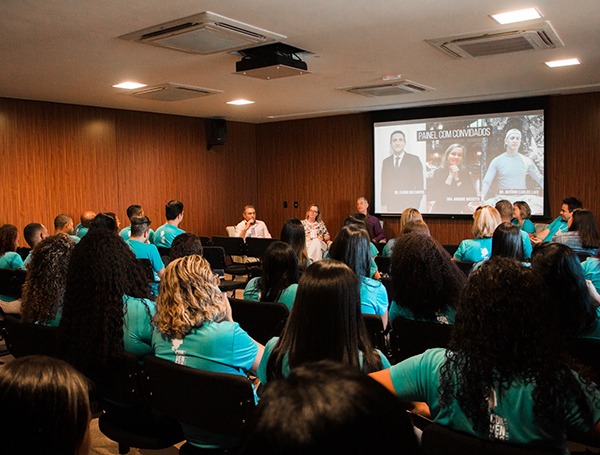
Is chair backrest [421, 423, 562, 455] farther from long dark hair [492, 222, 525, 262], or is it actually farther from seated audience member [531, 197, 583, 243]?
seated audience member [531, 197, 583, 243]

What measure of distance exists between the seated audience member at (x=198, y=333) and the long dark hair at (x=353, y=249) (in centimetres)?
133

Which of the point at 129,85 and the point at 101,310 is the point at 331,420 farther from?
the point at 129,85

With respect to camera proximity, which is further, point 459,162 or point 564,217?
point 459,162

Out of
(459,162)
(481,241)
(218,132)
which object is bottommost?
(481,241)

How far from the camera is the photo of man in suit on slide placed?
9.47 metres

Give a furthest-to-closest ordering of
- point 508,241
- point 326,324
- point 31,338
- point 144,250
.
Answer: point 144,250 < point 508,241 < point 31,338 < point 326,324

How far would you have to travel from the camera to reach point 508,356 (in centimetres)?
140

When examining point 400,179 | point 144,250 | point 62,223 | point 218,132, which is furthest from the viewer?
point 218,132

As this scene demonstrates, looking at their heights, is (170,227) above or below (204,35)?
below

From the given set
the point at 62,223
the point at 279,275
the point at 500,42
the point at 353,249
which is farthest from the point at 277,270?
the point at 62,223

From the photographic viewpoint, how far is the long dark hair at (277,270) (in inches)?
117

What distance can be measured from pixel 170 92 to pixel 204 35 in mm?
2868

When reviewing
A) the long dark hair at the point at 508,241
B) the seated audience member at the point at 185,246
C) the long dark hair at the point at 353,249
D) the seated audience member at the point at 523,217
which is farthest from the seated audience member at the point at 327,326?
the seated audience member at the point at 523,217

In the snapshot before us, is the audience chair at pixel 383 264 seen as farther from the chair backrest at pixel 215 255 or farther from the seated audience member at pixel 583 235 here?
the chair backrest at pixel 215 255
